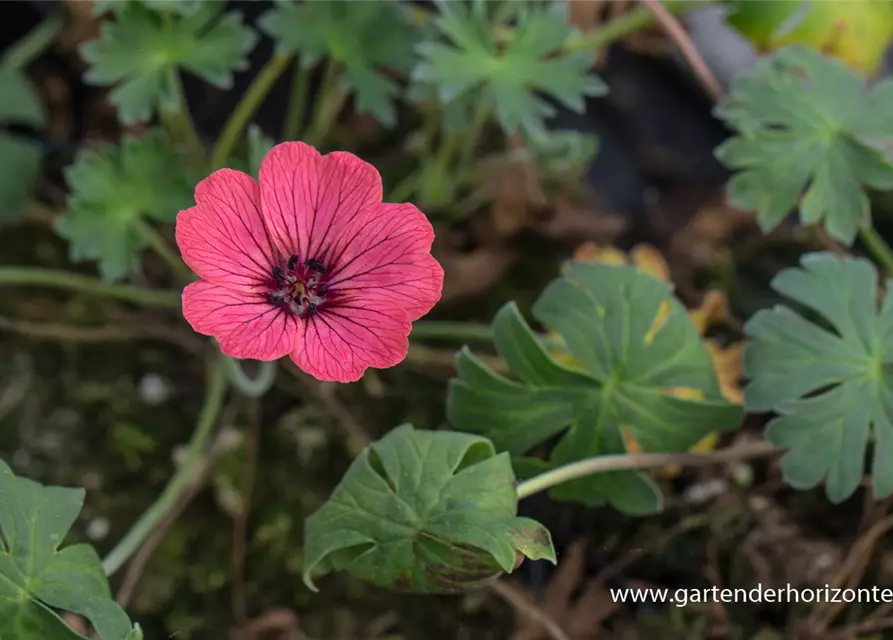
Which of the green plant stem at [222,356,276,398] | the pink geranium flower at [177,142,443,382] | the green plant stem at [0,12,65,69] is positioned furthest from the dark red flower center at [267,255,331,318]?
the green plant stem at [0,12,65,69]

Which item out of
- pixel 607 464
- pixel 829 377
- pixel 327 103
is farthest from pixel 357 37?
pixel 829 377

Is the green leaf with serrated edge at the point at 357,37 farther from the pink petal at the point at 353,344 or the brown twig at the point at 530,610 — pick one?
the brown twig at the point at 530,610

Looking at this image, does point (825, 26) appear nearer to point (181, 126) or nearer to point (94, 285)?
point (181, 126)

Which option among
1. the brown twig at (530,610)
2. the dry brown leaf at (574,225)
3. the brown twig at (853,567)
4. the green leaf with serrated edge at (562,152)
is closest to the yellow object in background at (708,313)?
the dry brown leaf at (574,225)

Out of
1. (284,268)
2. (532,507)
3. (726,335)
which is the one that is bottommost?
(532,507)

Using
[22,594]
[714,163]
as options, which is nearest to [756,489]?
[714,163]

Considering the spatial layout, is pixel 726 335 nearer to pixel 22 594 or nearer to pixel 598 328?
pixel 598 328
